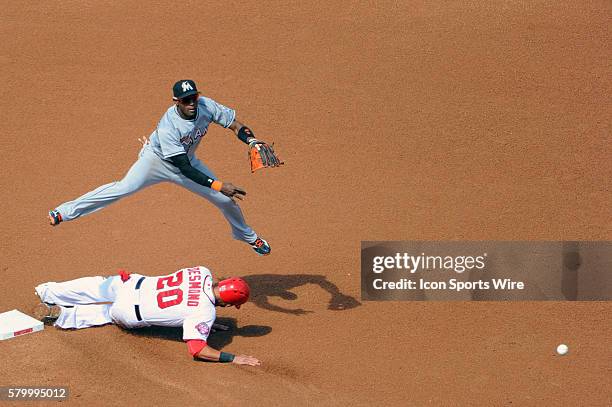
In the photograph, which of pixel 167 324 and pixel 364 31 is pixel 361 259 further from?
pixel 364 31

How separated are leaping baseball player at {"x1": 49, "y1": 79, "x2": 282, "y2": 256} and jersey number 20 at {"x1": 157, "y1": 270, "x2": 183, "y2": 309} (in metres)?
1.04

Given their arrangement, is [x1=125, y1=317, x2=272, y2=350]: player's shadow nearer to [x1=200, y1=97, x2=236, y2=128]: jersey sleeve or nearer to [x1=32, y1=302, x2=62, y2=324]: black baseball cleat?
[x1=32, y1=302, x2=62, y2=324]: black baseball cleat

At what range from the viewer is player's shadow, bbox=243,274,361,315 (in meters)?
10.2

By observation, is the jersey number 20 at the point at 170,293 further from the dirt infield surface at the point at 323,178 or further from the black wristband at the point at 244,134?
the black wristband at the point at 244,134

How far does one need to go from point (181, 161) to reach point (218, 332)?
6.22ft

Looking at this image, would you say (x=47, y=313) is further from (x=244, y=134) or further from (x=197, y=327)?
(x=244, y=134)

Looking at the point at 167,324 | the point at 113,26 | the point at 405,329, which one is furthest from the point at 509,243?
the point at 113,26

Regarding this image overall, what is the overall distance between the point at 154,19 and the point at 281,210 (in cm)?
580

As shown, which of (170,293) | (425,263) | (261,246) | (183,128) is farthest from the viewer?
(425,263)

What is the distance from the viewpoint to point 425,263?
11023 mm

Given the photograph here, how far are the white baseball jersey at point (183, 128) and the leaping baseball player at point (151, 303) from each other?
4.52ft

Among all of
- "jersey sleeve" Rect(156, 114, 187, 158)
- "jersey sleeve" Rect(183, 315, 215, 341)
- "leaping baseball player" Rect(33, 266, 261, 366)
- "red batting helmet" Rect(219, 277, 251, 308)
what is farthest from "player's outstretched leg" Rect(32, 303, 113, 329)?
"jersey sleeve" Rect(156, 114, 187, 158)

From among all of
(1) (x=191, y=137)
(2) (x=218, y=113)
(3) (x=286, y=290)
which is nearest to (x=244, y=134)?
(2) (x=218, y=113)

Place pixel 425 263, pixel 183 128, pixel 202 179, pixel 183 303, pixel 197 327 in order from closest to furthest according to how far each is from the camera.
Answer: pixel 197 327, pixel 183 303, pixel 202 179, pixel 183 128, pixel 425 263
